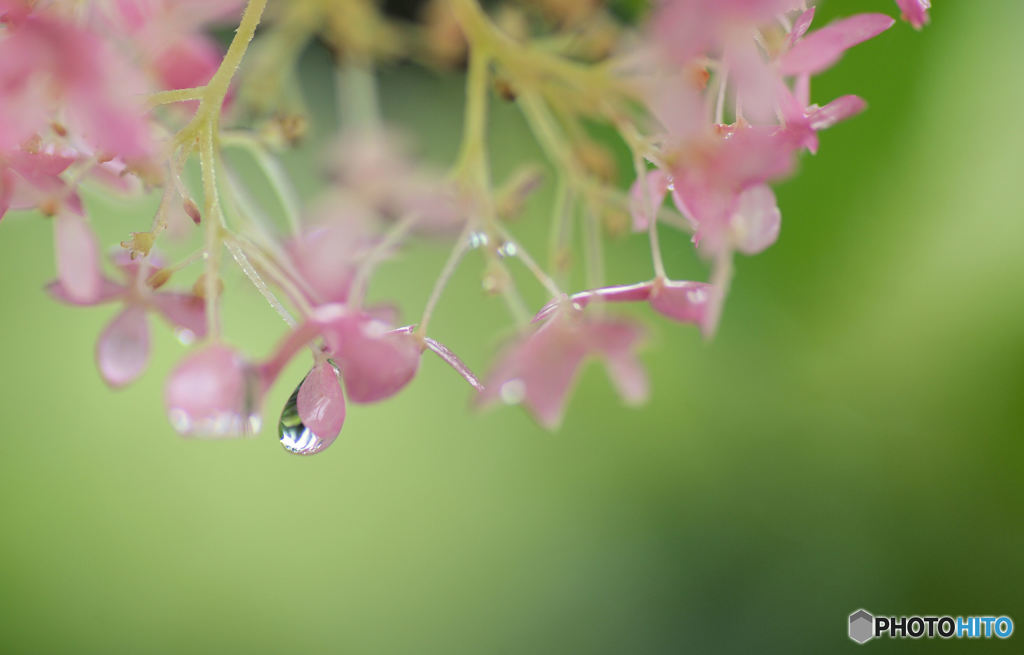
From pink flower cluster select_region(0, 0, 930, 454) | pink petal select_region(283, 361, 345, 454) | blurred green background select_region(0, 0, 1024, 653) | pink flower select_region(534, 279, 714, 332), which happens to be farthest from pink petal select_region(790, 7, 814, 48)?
blurred green background select_region(0, 0, 1024, 653)

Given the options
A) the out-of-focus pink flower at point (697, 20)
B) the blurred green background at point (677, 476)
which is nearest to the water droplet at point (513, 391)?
the out-of-focus pink flower at point (697, 20)

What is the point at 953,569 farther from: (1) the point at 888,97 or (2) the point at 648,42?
(2) the point at 648,42

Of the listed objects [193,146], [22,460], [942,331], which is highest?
[942,331]

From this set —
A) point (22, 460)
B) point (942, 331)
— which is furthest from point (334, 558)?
point (942, 331)

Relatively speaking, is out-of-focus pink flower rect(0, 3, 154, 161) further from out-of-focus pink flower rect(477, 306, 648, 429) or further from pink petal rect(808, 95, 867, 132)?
pink petal rect(808, 95, 867, 132)

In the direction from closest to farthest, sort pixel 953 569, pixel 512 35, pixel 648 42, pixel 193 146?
pixel 648 42 < pixel 193 146 < pixel 512 35 < pixel 953 569

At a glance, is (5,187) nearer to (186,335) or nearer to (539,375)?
(186,335)

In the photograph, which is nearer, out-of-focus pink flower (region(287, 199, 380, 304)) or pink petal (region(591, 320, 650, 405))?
pink petal (region(591, 320, 650, 405))
